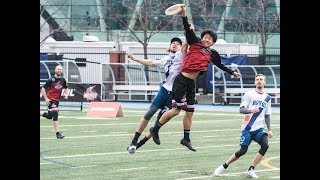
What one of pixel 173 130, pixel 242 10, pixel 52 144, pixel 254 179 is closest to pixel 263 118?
pixel 254 179

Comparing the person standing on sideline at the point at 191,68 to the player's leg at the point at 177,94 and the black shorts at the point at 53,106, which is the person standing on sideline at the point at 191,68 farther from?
the black shorts at the point at 53,106

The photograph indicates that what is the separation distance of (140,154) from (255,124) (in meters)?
4.03

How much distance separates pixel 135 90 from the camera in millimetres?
42344

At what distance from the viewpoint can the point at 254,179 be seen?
14.0m

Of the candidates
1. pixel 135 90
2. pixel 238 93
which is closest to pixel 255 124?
pixel 238 93

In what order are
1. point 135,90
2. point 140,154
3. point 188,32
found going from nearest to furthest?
point 188,32 < point 140,154 < point 135,90

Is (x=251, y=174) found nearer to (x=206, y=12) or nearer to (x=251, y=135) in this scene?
(x=251, y=135)

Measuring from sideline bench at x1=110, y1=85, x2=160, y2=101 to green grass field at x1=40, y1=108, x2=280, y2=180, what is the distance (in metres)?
12.8

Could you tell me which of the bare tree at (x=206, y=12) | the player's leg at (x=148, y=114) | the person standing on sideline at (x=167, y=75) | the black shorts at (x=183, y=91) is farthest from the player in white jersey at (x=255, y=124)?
the bare tree at (x=206, y=12)

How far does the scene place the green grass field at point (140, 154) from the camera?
14648 mm

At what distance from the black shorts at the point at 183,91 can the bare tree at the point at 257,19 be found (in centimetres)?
3459

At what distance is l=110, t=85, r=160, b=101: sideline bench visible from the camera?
41.4m
